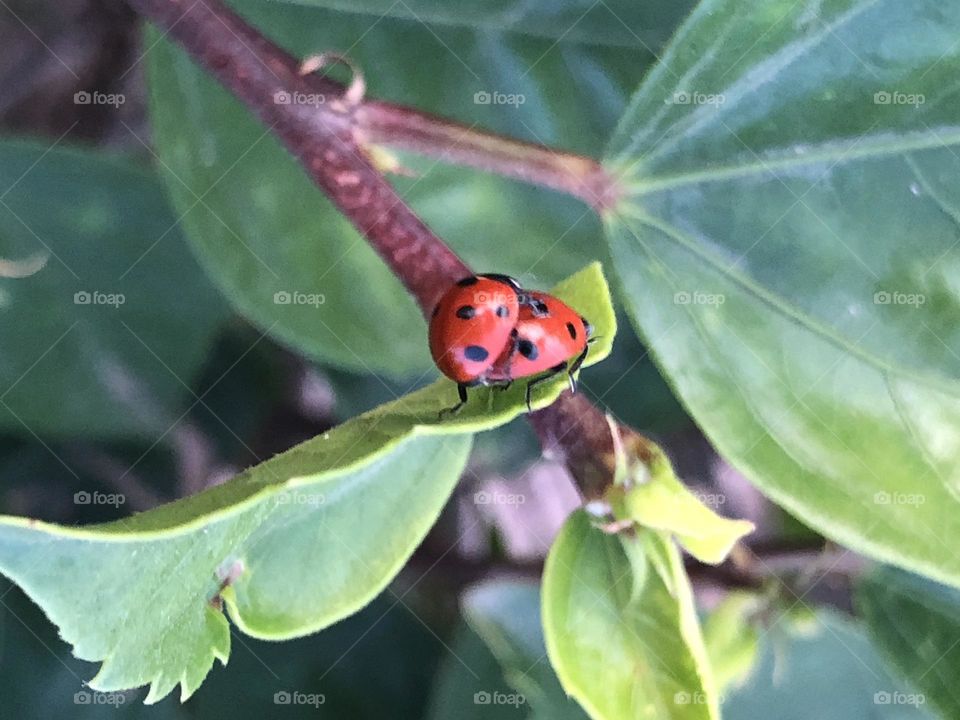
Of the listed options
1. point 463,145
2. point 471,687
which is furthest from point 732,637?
point 463,145

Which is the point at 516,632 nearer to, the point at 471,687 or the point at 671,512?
the point at 471,687

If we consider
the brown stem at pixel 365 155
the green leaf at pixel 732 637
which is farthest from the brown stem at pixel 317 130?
the green leaf at pixel 732 637

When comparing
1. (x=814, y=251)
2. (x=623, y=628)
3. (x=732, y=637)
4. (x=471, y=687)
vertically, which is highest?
(x=814, y=251)

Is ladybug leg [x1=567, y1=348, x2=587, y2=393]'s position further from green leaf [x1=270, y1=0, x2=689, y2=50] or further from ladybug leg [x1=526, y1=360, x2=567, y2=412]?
green leaf [x1=270, y1=0, x2=689, y2=50]

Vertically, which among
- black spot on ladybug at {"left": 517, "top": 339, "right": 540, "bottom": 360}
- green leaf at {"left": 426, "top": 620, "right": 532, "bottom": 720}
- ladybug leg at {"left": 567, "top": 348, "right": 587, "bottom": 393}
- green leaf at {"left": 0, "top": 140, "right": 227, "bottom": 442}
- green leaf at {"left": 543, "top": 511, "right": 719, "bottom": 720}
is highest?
ladybug leg at {"left": 567, "top": 348, "right": 587, "bottom": 393}

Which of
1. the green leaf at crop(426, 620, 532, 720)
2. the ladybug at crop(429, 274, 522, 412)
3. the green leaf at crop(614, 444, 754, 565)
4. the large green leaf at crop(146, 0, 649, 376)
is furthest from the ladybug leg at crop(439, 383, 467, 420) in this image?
the green leaf at crop(426, 620, 532, 720)

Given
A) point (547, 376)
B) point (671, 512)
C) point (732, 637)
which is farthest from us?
point (732, 637)

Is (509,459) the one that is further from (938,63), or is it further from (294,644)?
(938,63)

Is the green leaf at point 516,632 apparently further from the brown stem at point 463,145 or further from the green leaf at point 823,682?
the brown stem at point 463,145

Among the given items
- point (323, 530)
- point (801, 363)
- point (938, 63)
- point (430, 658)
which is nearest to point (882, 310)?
point (801, 363)
